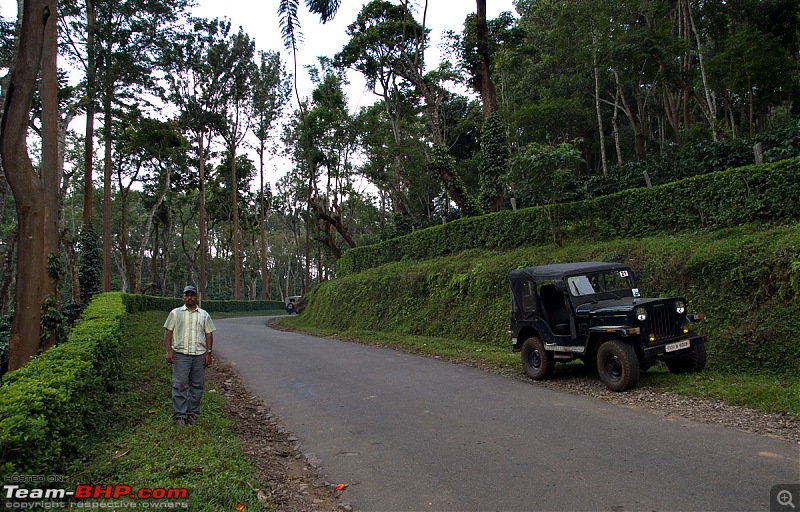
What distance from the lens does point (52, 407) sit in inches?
180

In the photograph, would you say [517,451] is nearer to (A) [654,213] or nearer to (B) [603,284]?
(B) [603,284]

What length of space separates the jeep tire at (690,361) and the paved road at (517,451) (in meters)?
2.01

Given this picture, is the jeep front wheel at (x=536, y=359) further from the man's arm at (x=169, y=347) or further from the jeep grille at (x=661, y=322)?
the man's arm at (x=169, y=347)

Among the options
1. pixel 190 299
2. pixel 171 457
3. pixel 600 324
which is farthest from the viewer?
pixel 600 324

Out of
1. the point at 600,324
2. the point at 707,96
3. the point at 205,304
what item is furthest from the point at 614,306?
the point at 205,304

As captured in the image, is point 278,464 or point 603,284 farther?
point 603,284

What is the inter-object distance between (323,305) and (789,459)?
25.5 m

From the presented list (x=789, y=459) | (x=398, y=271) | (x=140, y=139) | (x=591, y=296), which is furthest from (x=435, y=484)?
(x=140, y=139)

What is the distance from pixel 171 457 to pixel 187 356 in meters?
1.68

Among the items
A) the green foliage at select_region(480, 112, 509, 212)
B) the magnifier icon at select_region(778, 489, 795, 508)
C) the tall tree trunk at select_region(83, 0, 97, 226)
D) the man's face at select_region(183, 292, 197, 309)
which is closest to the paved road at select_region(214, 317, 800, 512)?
the magnifier icon at select_region(778, 489, 795, 508)

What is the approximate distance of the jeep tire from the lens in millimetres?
8336

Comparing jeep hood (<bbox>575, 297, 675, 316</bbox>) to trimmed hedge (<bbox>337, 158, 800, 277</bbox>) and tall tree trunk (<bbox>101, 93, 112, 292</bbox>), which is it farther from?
tall tree trunk (<bbox>101, 93, 112, 292</bbox>)

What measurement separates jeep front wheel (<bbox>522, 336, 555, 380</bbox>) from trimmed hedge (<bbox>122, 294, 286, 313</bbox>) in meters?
19.9

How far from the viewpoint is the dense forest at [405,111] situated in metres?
12.7
